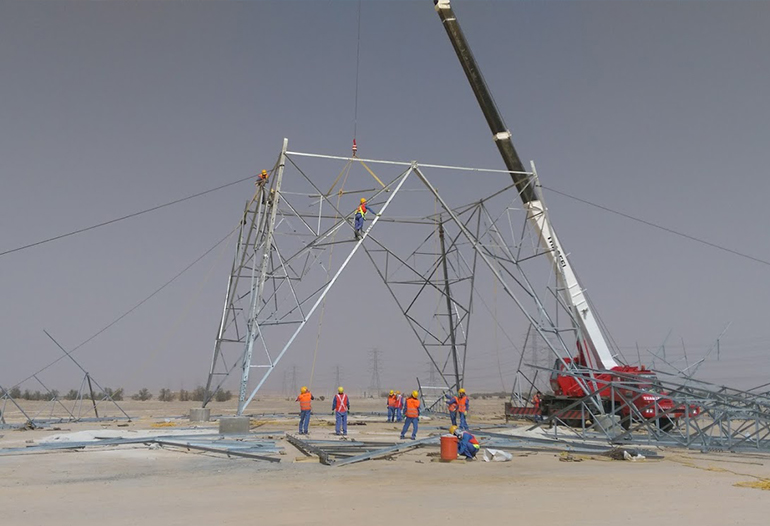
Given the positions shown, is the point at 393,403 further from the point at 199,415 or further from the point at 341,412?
the point at 341,412

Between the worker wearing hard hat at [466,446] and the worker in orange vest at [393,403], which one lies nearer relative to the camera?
the worker wearing hard hat at [466,446]

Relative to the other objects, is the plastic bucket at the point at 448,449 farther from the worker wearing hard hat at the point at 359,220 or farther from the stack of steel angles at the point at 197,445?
the worker wearing hard hat at the point at 359,220

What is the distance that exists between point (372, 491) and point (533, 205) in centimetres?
1995

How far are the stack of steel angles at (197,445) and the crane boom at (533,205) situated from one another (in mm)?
14960

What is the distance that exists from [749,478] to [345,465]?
A: 8.41 m

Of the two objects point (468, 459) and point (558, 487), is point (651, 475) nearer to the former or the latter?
point (558, 487)

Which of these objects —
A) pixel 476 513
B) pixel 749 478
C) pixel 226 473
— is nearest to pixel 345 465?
pixel 226 473

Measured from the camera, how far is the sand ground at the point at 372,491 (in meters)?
9.00

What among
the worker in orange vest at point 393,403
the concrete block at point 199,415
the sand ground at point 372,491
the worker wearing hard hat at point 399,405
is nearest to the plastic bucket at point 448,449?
the sand ground at point 372,491

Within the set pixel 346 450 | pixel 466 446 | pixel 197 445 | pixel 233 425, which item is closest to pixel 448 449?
pixel 466 446

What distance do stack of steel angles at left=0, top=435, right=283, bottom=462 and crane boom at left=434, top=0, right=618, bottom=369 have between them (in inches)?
589

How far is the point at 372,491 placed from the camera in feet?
36.6

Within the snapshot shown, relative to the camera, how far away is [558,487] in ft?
38.4

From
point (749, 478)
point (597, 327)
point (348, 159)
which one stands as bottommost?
point (749, 478)
